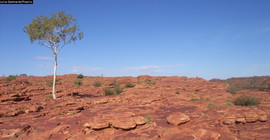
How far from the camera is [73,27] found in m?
14.8

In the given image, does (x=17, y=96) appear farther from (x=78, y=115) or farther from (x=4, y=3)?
(x=78, y=115)

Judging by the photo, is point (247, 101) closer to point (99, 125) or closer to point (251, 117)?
point (251, 117)

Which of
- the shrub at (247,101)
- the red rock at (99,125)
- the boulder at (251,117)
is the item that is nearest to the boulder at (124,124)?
the red rock at (99,125)

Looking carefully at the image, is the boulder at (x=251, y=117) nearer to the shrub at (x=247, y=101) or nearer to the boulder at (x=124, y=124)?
the boulder at (x=124, y=124)

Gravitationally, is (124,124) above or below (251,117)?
below

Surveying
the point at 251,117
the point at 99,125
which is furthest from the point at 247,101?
the point at 99,125

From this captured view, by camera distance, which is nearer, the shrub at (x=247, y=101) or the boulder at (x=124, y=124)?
the boulder at (x=124, y=124)

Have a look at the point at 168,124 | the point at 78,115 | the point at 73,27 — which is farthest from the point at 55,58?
the point at 168,124

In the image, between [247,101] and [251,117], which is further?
[247,101]

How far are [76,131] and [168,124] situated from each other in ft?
11.3

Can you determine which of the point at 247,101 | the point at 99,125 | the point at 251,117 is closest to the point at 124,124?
the point at 99,125

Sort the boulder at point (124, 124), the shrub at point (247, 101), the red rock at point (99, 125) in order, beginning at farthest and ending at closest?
the shrub at point (247, 101) < the red rock at point (99, 125) < the boulder at point (124, 124)

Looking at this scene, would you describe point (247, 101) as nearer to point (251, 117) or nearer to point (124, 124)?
point (251, 117)

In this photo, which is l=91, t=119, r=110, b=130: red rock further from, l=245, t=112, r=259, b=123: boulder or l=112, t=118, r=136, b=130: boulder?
l=245, t=112, r=259, b=123: boulder
